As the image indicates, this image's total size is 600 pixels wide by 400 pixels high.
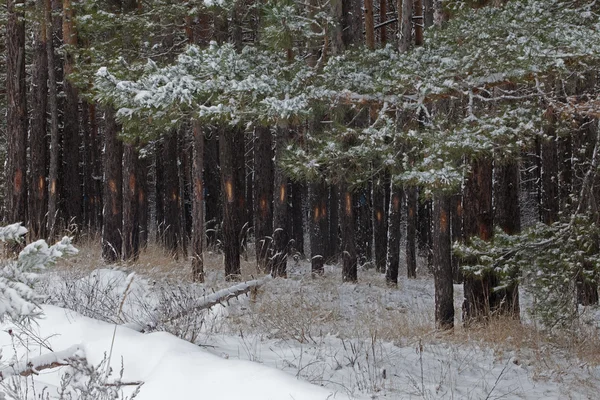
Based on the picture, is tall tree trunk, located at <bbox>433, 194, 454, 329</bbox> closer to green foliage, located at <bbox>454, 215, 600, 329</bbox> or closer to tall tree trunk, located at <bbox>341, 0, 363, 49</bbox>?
green foliage, located at <bbox>454, 215, 600, 329</bbox>

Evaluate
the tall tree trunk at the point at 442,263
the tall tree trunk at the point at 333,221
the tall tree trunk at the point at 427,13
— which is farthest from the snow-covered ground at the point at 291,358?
the tall tree trunk at the point at 333,221

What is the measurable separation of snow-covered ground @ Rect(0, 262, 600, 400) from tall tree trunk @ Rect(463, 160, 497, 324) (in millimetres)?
1341

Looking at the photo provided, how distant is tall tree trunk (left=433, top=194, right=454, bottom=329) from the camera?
923 cm

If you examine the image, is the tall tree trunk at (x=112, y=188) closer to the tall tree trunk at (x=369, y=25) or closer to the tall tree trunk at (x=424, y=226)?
the tall tree trunk at (x=369, y=25)

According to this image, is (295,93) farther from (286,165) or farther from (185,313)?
(185,313)

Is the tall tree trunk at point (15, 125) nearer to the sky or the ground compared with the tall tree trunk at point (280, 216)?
nearer to the sky

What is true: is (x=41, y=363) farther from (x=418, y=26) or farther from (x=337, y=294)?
(x=418, y=26)

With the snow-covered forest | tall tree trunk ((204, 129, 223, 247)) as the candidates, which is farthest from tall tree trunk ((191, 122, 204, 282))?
tall tree trunk ((204, 129, 223, 247))

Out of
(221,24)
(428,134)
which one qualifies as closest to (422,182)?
(428,134)

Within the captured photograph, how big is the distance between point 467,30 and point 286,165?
2.73m

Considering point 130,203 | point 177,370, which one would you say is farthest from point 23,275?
point 130,203

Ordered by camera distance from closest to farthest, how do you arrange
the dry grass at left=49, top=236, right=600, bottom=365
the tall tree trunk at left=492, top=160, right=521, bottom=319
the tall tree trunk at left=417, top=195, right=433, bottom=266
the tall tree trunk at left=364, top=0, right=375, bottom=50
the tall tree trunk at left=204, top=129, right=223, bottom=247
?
the dry grass at left=49, top=236, right=600, bottom=365
the tall tree trunk at left=492, top=160, right=521, bottom=319
the tall tree trunk at left=364, top=0, right=375, bottom=50
the tall tree trunk at left=204, top=129, right=223, bottom=247
the tall tree trunk at left=417, top=195, right=433, bottom=266

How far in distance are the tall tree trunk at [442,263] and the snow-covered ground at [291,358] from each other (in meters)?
1.55

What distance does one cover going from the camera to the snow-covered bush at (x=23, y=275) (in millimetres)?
2453
